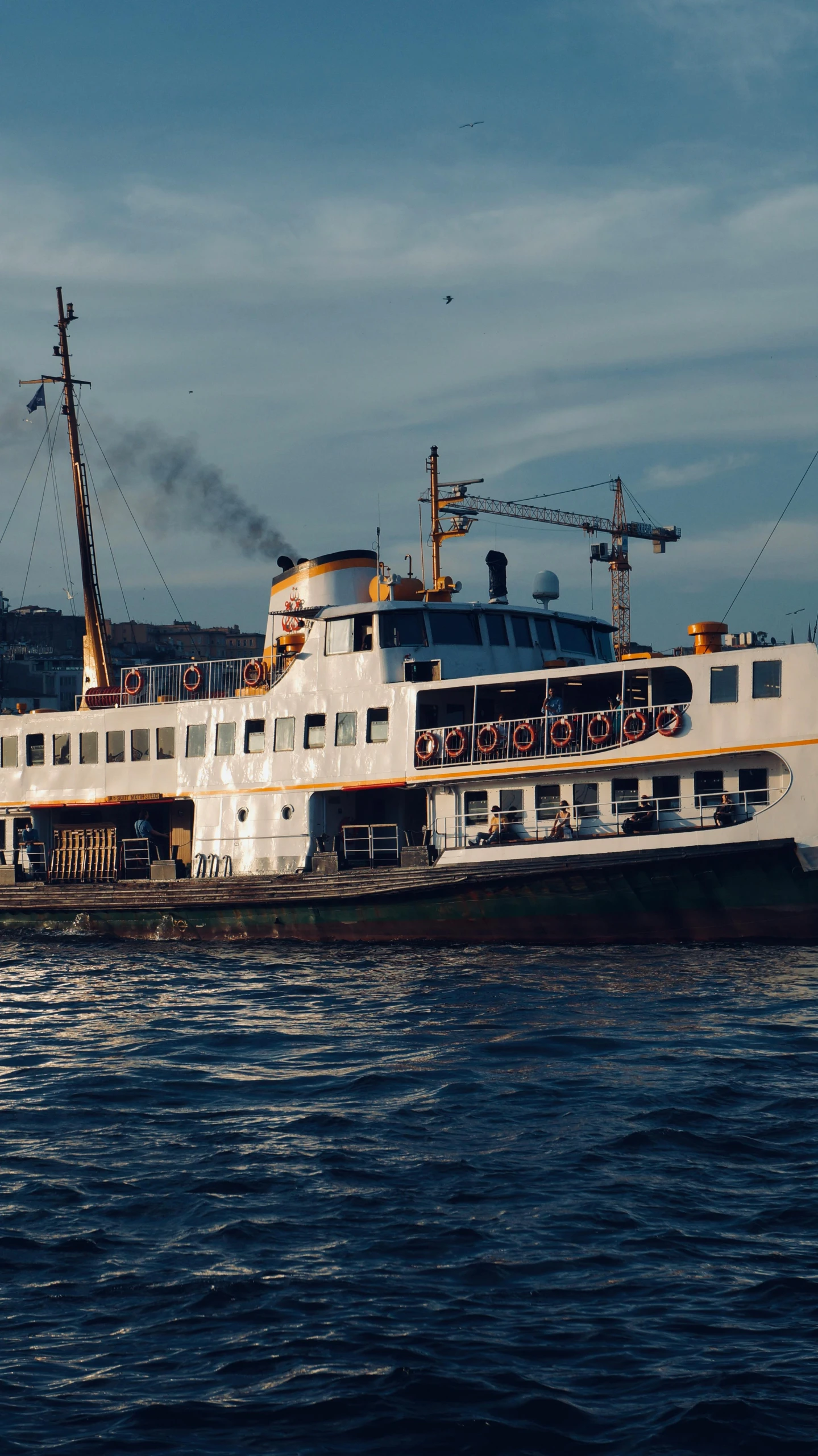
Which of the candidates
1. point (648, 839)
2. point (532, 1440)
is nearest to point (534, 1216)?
point (532, 1440)

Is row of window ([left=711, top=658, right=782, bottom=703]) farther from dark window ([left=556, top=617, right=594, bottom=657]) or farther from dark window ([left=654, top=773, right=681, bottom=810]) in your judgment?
dark window ([left=556, top=617, right=594, bottom=657])

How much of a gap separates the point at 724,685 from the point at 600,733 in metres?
2.44

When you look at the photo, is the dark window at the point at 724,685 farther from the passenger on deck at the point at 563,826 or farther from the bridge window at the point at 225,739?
the bridge window at the point at 225,739

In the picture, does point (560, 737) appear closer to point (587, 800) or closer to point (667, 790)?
point (587, 800)

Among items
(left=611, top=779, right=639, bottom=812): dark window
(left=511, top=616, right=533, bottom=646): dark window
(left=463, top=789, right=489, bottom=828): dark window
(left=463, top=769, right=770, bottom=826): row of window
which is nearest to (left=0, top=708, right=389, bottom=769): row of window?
(left=463, top=789, right=489, bottom=828): dark window

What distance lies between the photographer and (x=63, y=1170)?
11.8 meters

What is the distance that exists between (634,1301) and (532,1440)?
1677 millimetres

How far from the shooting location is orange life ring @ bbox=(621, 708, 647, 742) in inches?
878

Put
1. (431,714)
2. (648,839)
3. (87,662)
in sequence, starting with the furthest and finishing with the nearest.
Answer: (87,662)
(431,714)
(648,839)

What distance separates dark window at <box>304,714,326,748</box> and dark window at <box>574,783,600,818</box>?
5667mm

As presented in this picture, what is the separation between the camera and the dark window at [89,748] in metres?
30.2

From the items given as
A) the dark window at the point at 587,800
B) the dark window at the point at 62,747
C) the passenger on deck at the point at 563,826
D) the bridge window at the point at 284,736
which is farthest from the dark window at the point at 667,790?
the dark window at the point at 62,747

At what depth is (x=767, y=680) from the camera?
70.0 ft

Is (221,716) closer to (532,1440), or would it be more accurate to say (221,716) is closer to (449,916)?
(449,916)
